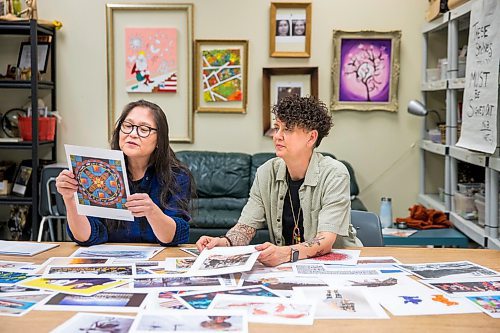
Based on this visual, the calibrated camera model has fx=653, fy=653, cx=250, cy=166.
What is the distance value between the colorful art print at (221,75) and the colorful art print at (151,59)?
251 millimetres

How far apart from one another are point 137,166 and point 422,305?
129 centimetres

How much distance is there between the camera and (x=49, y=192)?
14.9 feet

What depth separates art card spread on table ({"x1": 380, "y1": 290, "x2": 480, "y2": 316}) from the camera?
1.72m

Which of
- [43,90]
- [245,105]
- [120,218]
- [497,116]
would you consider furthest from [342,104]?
[120,218]

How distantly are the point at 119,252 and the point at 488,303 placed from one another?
1.28 m

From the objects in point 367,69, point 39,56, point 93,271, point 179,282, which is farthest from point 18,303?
point 367,69

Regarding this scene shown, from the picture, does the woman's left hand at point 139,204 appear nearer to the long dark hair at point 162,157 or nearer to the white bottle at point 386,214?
the long dark hair at point 162,157

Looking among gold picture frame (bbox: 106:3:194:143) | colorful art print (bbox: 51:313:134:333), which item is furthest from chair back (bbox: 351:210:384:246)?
A: gold picture frame (bbox: 106:3:194:143)

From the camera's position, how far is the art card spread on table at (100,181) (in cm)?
226

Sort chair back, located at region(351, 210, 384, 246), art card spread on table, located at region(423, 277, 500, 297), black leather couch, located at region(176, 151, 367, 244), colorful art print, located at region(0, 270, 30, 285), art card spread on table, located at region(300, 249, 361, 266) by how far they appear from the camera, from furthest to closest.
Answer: black leather couch, located at region(176, 151, 367, 244) → chair back, located at region(351, 210, 384, 246) → art card spread on table, located at region(300, 249, 361, 266) → colorful art print, located at region(0, 270, 30, 285) → art card spread on table, located at region(423, 277, 500, 297)

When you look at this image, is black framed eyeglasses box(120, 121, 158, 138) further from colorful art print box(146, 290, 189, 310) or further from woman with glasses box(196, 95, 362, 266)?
colorful art print box(146, 290, 189, 310)

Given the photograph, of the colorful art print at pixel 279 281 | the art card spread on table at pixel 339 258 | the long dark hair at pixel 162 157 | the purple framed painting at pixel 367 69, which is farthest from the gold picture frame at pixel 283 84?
the colorful art print at pixel 279 281

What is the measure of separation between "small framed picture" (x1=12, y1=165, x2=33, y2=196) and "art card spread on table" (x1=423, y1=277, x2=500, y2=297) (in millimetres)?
3708

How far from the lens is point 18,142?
4.80m
